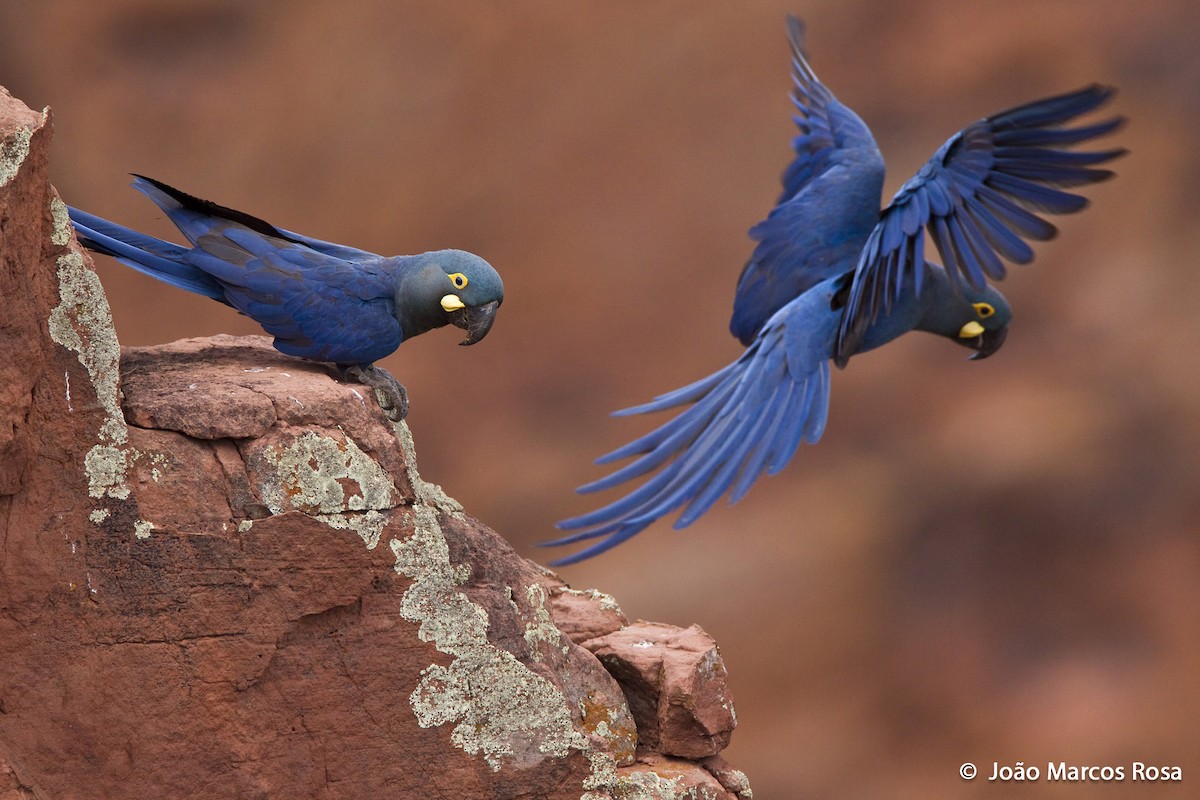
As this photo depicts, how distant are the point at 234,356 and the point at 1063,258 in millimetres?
8470

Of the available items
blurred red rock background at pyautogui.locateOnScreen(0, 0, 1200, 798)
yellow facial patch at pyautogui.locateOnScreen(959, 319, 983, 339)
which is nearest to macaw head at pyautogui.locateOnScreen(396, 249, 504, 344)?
yellow facial patch at pyautogui.locateOnScreen(959, 319, 983, 339)

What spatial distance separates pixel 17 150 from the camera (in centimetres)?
274

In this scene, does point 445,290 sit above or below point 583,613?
above

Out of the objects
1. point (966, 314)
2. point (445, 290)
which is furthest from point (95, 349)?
point (966, 314)

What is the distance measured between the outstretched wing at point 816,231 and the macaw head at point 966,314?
35 cm

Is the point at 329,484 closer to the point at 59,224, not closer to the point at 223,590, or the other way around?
the point at 223,590

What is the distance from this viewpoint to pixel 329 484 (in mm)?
3057

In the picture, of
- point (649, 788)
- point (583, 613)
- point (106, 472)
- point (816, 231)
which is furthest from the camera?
point (816, 231)

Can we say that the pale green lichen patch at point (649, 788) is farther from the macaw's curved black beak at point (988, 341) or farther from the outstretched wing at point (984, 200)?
the macaw's curved black beak at point (988, 341)

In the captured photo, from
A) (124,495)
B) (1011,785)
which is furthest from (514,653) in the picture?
(1011,785)

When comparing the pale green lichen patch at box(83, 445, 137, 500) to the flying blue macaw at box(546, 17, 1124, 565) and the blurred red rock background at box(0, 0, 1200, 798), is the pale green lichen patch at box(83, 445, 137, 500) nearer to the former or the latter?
the flying blue macaw at box(546, 17, 1124, 565)

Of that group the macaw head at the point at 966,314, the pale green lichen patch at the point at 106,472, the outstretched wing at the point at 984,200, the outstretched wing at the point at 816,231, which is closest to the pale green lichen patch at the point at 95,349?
the pale green lichen patch at the point at 106,472

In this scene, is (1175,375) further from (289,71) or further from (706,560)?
(289,71)

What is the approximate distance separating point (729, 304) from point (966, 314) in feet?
18.4
